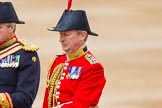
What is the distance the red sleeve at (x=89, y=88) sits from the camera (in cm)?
541

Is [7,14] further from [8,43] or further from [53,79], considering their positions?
[53,79]

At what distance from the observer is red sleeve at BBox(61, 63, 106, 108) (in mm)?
5406

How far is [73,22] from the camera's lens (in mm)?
5480

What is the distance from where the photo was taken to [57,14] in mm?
8797

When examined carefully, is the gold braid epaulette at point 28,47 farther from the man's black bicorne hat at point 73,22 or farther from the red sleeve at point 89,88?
the red sleeve at point 89,88

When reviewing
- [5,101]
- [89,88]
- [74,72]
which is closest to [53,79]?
[74,72]

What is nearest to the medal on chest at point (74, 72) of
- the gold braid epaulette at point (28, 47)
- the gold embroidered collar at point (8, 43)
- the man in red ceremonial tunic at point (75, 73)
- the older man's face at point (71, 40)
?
the man in red ceremonial tunic at point (75, 73)

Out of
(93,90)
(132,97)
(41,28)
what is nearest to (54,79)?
(93,90)

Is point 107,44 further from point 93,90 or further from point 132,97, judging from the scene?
point 93,90

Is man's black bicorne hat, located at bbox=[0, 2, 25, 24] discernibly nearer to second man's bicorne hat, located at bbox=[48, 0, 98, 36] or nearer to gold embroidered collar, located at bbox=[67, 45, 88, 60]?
second man's bicorne hat, located at bbox=[48, 0, 98, 36]

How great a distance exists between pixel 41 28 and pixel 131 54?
32.1 inches

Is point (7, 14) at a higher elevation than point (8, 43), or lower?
higher

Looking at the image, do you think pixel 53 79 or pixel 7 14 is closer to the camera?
pixel 7 14

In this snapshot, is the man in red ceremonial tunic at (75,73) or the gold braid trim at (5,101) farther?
the man in red ceremonial tunic at (75,73)
